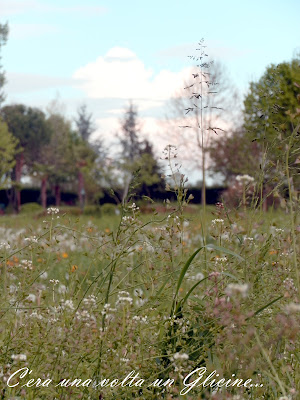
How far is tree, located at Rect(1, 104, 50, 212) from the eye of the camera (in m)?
52.2

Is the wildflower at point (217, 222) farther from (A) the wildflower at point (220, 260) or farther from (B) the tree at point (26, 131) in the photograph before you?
(B) the tree at point (26, 131)

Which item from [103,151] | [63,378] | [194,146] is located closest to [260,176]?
[63,378]

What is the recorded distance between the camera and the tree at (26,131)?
171 feet

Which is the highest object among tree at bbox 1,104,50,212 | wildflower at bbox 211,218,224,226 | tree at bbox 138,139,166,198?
tree at bbox 1,104,50,212

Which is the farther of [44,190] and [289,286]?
[44,190]

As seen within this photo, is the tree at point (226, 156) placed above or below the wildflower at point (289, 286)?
above

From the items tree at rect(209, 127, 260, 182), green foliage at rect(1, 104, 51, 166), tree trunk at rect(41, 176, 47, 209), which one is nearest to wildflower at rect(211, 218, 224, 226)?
tree at rect(209, 127, 260, 182)

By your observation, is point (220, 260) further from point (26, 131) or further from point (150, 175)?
point (26, 131)

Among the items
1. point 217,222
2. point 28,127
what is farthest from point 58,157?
point 217,222

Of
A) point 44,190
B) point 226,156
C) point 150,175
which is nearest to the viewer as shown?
point 226,156

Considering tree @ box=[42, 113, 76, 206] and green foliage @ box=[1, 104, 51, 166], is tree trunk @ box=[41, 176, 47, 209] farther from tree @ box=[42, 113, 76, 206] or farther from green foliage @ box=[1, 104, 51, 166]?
green foliage @ box=[1, 104, 51, 166]

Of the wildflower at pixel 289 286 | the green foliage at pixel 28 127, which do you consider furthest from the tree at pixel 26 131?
the wildflower at pixel 289 286

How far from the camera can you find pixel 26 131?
173 ft

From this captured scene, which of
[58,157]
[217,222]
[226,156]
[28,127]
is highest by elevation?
[28,127]
